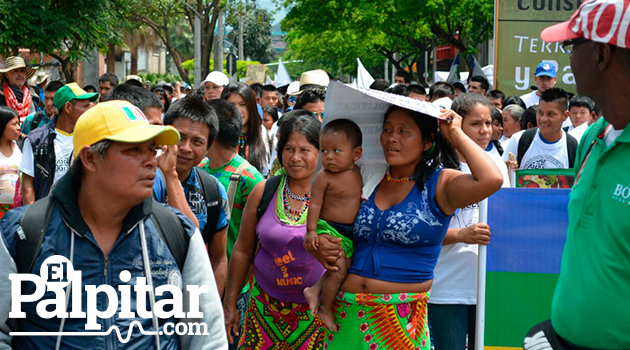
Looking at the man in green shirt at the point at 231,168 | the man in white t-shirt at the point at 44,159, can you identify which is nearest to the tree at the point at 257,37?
the man in white t-shirt at the point at 44,159

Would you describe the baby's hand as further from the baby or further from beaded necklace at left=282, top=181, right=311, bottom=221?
beaded necklace at left=282, top=181, right=311, bottom=221

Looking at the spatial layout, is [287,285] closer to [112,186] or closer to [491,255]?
[491,255]

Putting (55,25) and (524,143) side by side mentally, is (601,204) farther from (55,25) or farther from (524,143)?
(55,25)

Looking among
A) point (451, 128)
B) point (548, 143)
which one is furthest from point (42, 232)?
point (548, 143)

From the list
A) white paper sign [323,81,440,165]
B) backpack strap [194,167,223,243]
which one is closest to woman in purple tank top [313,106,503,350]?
white paper sign [323,81,440,165]

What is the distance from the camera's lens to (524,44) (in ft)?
42.0

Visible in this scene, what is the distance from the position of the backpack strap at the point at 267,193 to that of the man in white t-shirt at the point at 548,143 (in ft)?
10.5

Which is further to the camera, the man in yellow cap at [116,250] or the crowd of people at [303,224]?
the man in yellow cap at [116,250]

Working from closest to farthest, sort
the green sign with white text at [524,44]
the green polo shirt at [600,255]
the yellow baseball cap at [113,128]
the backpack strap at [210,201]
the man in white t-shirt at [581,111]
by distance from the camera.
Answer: the green polo shirt at [600,255] → the yellow baseball cap at [113,128] → the backpack strap at [210,201] → the man in white t-shirt at [581,111] → the green sign with white text at [524,44]

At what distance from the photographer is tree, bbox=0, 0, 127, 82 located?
1267 cm

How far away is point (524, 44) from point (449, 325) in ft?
28.4

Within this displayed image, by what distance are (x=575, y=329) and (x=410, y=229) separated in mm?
1129

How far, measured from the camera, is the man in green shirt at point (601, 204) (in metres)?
2.59

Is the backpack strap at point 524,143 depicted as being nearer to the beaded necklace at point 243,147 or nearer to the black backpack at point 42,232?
the beaded necklace at point 243,147
